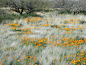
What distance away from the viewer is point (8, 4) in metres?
14.4

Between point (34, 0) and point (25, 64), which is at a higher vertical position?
point (34, 0)

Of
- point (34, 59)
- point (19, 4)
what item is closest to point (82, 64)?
point (34, 59)

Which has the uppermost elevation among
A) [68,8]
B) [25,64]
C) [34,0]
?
[34,0]

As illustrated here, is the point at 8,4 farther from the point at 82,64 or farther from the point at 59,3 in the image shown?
the point at 82,64

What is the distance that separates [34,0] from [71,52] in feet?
39.8

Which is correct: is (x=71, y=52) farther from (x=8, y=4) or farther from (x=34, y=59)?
(x=8, y=4)

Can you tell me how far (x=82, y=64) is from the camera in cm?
325

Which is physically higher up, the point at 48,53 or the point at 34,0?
the point at 34,0

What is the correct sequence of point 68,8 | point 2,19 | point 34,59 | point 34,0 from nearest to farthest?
point 34,59 → point 2,19 → point 34,0 → point 68,8

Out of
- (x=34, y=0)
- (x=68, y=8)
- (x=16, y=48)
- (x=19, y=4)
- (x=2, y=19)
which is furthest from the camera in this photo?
(x=68, y=8)

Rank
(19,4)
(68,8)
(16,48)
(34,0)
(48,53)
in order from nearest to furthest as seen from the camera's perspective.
→ 1. (48,53)
2. (16,48)
3. (19,4)
4. (34,0)
5. (68,8)

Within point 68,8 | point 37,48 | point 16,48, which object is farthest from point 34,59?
point 68,8

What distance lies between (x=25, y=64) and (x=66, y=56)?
1.39 metres

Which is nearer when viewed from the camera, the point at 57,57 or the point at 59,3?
the point at 57,57
